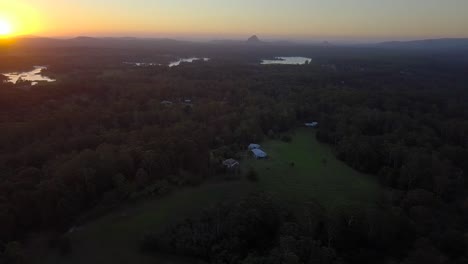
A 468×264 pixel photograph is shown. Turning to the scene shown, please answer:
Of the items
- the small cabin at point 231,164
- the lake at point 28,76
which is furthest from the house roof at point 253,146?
the lake at point 28,76

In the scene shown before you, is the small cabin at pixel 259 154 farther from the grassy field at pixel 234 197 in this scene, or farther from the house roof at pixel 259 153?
the grassy field at pixel 234 197

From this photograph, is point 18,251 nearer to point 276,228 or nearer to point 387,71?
point 276,228

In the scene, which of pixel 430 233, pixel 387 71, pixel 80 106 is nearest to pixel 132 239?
pixel 430 233

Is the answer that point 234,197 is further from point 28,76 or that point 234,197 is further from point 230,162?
point 28,76

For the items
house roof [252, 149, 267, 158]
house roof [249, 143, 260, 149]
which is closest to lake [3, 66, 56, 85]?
house roof [249, 143, 260, 149]

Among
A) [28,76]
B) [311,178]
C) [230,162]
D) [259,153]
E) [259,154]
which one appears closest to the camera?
[311,178]

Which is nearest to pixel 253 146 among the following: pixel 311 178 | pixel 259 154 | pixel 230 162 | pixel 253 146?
pixel 253 146

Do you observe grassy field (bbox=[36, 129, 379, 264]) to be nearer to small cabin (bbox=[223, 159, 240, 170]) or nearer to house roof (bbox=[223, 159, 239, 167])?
small cabin (bbox=[223, 159, 240, 170])

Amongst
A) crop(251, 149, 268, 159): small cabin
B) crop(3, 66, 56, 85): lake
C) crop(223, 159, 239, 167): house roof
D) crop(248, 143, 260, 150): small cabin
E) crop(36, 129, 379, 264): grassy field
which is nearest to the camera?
crop(36, 129, 379, 264): grassy field
